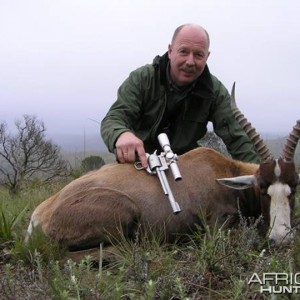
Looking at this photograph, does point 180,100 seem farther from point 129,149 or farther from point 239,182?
point 239,182

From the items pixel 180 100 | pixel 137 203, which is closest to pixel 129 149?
pixel 137 203

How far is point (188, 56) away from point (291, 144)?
1711 millimetres

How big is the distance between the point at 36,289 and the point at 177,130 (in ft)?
12.0

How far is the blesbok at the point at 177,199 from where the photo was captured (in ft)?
15.2

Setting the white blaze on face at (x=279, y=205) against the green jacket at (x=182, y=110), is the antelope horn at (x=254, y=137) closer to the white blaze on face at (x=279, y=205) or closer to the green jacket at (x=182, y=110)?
the white blaze on face at (x=279, y=205)

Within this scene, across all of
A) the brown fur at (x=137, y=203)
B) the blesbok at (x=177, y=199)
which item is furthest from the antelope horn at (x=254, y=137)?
the brown fur at (x=137, y=203)

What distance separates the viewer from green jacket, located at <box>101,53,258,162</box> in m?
6.35

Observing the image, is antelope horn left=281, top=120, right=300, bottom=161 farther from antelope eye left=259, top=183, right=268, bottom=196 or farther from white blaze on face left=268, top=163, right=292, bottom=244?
antelope eye left=259, top=183, right=268, bottom=196

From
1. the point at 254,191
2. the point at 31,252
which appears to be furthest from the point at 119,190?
the point at 254,191

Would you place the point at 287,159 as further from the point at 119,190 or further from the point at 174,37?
the point at 174,37

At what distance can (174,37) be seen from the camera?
6.51 m

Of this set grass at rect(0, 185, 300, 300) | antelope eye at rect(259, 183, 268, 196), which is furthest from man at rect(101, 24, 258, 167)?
grass at rect(0, 185, 300, 300)

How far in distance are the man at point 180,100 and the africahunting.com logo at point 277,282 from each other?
10.4 ft

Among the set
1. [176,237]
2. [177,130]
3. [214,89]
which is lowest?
[176,237]
